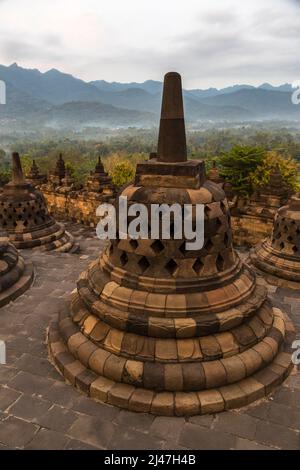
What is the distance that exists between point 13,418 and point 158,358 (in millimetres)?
2133

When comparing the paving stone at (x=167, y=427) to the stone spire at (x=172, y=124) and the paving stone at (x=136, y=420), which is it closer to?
the paving stone at (x=136, y=420)

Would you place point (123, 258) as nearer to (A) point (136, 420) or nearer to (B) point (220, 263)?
(B) point (220, 263)

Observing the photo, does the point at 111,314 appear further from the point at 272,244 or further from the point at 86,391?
the point at 272,244

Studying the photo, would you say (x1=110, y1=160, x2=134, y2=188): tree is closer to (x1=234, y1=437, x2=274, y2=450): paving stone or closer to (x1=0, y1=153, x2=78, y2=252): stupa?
(x1=0, y1=153, x2=78, y2=252): stupa

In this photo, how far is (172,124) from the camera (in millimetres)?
5508

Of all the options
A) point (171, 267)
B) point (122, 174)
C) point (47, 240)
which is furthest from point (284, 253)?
point (122, 174)

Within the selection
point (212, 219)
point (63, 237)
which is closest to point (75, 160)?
point (63, 237)

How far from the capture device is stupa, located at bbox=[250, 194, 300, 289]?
902cm

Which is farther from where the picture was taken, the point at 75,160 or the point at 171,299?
the point at 75,160

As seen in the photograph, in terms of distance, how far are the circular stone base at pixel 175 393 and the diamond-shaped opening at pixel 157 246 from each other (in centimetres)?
203

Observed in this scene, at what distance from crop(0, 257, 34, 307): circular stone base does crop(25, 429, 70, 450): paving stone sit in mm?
3802

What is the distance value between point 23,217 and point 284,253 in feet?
28.4

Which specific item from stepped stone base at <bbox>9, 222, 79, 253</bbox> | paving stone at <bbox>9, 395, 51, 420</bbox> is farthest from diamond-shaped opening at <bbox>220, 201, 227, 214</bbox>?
stepped stone base at <bbox>9, 222, 79, 253</bbox>

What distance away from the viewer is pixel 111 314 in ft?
17.1
